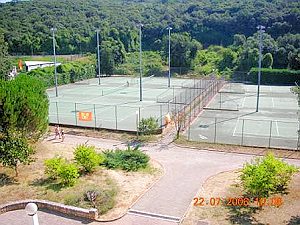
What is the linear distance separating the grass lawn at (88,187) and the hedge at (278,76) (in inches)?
1859

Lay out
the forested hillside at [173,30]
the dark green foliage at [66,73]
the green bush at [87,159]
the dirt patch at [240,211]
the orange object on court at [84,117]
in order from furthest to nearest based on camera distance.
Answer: the forested hillside at [173,30], the dark green foliage at [66,73], the orange object on court at [84,117], the green bush at [87,159], the dirt patch at [240,211]

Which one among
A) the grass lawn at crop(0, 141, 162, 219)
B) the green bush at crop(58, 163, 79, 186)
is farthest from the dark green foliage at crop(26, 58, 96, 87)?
→ the green bush at crop(58, 163, 79, 186)

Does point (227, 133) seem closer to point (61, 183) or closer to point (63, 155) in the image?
point (63, 155)

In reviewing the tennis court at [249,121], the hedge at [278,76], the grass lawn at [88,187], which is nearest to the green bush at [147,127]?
the tennis court at [249,121]

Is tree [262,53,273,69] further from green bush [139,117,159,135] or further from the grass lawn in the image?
the grass lawn

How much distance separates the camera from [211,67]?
78.0 meters

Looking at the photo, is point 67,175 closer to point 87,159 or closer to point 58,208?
point 87,159

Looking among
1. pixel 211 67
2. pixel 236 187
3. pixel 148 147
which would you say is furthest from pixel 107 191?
pixel 211 67

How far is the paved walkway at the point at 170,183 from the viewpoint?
1546 centimetres

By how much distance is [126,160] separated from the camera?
21656 millimetres

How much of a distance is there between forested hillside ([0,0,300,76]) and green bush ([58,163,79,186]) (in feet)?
188

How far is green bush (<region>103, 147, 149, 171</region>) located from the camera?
21.1 meters

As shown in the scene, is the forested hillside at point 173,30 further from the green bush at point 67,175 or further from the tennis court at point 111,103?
the green bush at point 67,175
